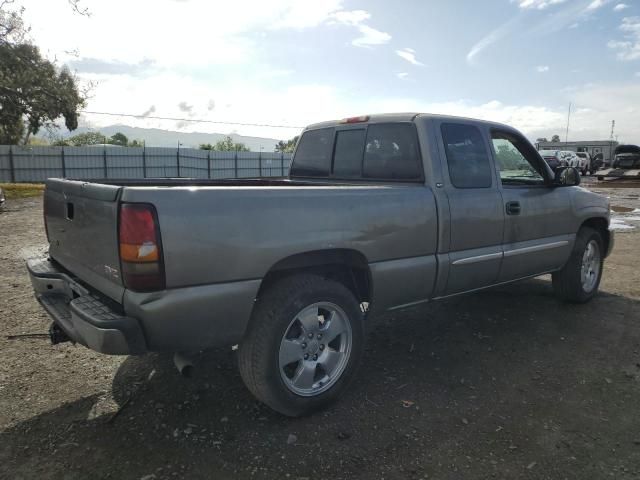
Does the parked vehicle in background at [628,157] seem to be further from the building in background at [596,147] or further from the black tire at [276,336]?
the black tire at [276,336]

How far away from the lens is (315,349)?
118 inches

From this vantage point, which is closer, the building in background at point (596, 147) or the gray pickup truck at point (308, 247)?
the gray pickup truck at point (308, 247)

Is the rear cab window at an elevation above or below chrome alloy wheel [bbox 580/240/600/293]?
above

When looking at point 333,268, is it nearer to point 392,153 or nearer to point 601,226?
point 392,153

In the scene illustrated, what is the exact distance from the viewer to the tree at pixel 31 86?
2134 cm

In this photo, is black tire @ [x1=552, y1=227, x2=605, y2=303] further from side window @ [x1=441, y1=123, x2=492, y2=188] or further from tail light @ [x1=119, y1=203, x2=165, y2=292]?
tail light @ [x1=119, y1=203, x2=165, y2=292]

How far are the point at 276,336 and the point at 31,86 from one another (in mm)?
25713

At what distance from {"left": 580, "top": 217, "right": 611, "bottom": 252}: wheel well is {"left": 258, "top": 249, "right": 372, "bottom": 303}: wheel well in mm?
3203

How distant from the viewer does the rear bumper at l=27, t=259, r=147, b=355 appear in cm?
232

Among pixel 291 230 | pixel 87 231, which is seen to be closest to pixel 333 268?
pixel 291 230

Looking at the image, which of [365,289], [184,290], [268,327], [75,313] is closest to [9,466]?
[75,313]

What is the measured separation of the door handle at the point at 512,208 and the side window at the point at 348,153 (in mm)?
1313

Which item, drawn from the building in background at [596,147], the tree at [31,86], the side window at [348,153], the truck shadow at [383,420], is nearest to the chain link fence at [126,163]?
the tree at [31,86]

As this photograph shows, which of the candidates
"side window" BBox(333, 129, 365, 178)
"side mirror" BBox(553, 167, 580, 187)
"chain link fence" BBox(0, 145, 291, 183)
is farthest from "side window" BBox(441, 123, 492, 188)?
"chain link fence" BBox(0, 145, 291, 183)
